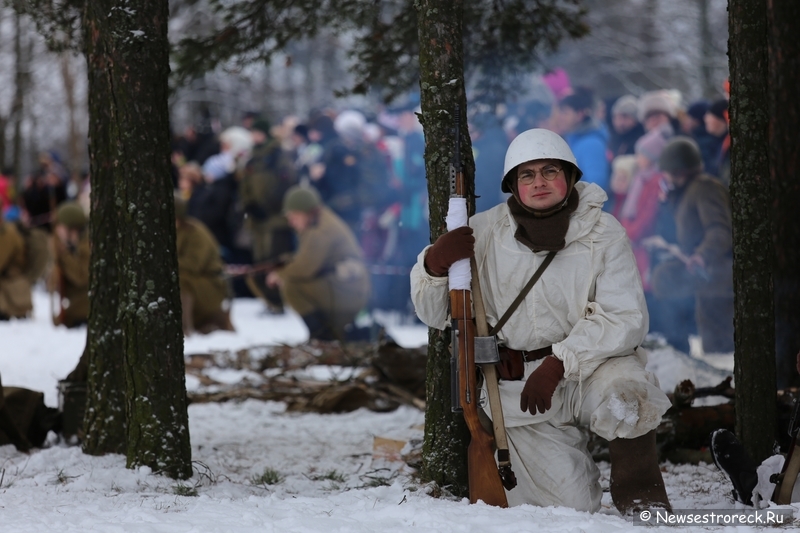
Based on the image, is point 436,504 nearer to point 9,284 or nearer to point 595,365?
point 595,365

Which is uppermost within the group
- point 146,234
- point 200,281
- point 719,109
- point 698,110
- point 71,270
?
point 698,110

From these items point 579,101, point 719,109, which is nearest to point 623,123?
point 579,101

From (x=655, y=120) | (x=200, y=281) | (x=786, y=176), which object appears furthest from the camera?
(x=200, y=281)

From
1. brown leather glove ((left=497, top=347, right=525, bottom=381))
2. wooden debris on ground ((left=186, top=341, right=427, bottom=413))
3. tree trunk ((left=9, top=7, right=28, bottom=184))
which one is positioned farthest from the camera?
tree trunk ((left=9, top=7, right=28, bottom=184))

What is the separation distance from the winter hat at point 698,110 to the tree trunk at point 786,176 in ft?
14.1

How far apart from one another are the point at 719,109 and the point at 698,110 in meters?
0.97

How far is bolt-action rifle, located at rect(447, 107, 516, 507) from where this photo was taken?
4.06 meters

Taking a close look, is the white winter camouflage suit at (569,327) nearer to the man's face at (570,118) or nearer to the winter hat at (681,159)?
the winter hat at (681,159)

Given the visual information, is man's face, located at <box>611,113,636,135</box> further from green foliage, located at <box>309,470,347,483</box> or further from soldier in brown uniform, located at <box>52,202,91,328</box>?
green foliage, located at <box>309,470,347,483</box>

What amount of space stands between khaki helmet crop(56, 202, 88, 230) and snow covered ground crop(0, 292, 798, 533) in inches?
194

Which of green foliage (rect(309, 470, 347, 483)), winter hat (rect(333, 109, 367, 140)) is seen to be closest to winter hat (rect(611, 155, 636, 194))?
winter hat (rect(333, 109, 367, 140))

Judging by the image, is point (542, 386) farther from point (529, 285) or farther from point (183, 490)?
point (183, 490)

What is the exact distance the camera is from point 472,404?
409cm

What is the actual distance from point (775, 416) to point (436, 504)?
5.60 feet
